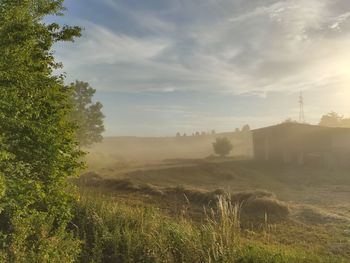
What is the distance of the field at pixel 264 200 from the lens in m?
12.0

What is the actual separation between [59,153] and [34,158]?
22.9 inches

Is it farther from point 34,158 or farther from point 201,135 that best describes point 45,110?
point 201,135

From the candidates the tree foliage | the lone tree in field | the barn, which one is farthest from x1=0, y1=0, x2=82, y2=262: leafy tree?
the tree foliage

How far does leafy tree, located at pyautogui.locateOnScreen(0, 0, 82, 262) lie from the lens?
762 cm

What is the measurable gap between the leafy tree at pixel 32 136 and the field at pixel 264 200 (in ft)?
10.4

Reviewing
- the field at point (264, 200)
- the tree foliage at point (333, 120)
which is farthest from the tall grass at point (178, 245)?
the tree foliage at point (333, 120)

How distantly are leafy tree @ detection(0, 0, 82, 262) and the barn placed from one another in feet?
121

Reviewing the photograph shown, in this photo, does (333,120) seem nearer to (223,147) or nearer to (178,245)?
(223,147)

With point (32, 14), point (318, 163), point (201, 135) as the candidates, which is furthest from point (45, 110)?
point (201, 135)

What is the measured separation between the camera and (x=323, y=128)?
140 feet

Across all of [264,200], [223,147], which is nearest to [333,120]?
[223,147]

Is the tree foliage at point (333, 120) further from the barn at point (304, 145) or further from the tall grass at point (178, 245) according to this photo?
the tall grass at point (178, 245)

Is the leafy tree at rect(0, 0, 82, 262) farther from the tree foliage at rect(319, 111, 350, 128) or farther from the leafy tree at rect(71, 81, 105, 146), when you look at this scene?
the tree foliage at rect(319, 111, 350, 128)

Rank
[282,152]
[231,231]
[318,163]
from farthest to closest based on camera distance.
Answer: [282,152] → [318,163] → [231,231]
